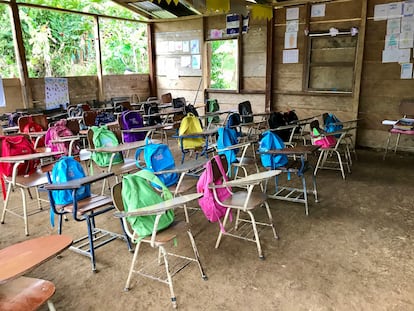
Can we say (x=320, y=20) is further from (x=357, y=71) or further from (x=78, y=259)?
(x=78, y=259)

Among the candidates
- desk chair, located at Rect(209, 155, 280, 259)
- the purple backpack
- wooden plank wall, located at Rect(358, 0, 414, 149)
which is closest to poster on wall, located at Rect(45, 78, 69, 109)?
the purple backpack

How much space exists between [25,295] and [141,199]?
886 millimetres

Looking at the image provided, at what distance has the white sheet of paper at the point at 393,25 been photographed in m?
5.69

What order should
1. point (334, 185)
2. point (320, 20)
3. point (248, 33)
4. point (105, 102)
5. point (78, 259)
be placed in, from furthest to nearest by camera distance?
point (105, 102) < point (248, 33) < point (320, 20) < point (334, 185) < point (78, 259)

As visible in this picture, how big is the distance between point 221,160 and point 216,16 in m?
5.56

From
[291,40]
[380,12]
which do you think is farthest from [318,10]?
[380,12]

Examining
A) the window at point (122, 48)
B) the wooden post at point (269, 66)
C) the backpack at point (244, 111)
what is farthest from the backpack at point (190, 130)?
the window at point (122, 48)

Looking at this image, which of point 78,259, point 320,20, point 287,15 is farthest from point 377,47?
Result: point 78,259

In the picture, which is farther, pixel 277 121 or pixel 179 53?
pixel 179 53

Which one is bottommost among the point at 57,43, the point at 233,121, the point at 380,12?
the point at 233,121

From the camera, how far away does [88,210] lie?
270 cm

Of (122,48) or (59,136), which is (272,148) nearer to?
(59,136)

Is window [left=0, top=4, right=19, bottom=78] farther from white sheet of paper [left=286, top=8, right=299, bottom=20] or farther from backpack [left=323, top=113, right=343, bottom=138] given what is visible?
backpack [left=323, top=113, right=343, bottom=138]

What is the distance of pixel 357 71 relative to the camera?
609cm
